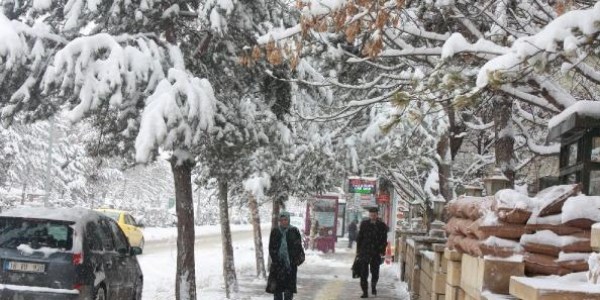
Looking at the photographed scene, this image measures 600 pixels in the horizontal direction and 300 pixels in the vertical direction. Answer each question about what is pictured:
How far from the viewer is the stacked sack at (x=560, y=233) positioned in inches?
149

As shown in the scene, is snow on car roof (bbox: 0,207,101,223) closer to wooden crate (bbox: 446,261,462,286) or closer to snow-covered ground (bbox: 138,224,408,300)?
wooden crate (bbox: 446,261,462,286)

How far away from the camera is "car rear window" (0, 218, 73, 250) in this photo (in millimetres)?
8719

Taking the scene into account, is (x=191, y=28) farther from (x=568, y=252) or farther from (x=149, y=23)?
(x=568, y=252)

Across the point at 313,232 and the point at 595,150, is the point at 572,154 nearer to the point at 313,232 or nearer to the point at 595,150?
the point at 595,150

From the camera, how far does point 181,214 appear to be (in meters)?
10.9

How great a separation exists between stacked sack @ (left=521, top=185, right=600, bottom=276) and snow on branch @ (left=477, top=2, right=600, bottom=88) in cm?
81

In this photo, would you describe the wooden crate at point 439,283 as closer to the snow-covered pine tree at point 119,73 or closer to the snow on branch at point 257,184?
the snow-covered pine tree at point 119,73

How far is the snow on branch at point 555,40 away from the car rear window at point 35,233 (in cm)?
645

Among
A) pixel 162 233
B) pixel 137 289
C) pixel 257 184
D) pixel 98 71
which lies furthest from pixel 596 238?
pixel 162 233

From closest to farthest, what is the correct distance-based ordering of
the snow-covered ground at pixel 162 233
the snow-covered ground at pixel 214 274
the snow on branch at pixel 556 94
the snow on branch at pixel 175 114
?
the snow on branch at pixel 556 94 < the snow on branch at pixel 175 114 < the snow-covered ground at pixel 214 274 < the snow-covered ground at pixel 162 233

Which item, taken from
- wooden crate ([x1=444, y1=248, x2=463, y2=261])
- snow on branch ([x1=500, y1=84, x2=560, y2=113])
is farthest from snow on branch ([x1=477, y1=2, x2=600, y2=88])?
wooden crate ([x1=444, y1=248, x2=463, y2=261])

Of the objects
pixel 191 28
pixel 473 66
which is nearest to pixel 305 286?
pixel 191 28

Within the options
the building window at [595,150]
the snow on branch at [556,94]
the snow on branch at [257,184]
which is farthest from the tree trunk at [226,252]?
the building window at [595,150]

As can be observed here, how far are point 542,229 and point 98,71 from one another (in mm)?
6048
